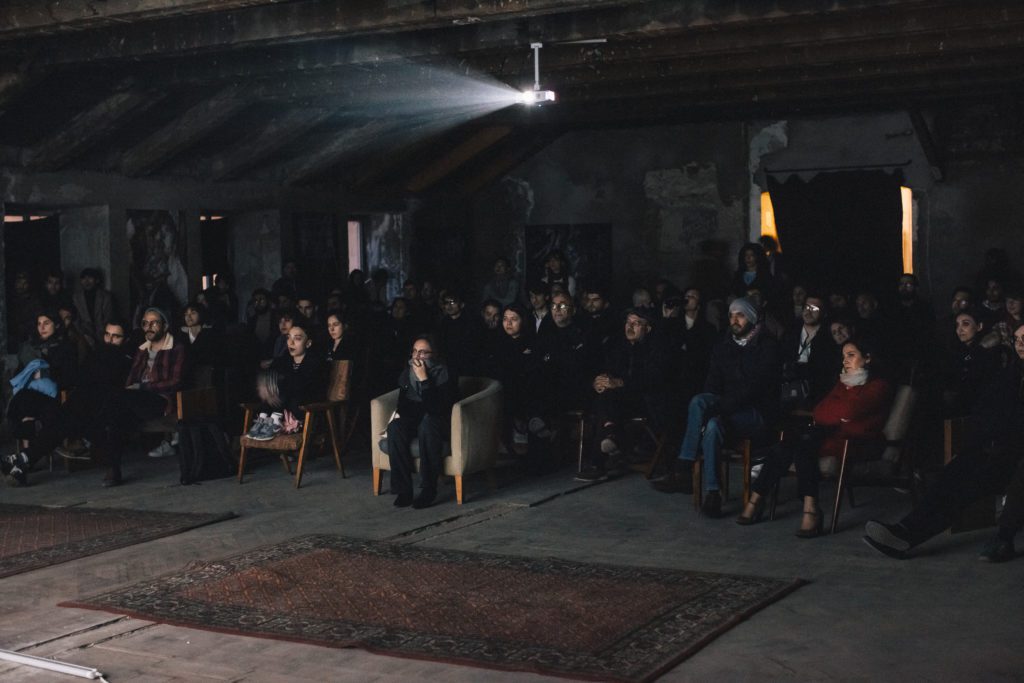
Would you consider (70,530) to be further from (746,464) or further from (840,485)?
(840,485)

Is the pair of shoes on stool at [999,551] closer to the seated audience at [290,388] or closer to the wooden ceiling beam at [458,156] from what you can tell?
the seated audience at [290,388]

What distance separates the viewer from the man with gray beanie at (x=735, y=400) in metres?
7.66

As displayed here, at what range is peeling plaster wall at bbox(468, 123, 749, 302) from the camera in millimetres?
16891

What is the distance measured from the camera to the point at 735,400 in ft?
25.5

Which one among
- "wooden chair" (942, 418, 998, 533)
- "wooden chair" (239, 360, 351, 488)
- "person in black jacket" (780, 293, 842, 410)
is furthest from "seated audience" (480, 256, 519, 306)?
"wooden chair" (942, 418, 998, 533)

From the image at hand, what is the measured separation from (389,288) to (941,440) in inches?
385

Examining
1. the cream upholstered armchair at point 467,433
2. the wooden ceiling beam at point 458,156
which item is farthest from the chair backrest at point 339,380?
the wooden ceiling beam at point 458,156

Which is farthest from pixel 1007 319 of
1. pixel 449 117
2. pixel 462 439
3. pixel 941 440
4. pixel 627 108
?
pixel 449 117

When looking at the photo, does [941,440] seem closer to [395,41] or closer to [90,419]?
[395,41]

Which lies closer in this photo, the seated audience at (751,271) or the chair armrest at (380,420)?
the chair armrest at (380,420)

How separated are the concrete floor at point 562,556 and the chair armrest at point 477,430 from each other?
0.25 metres

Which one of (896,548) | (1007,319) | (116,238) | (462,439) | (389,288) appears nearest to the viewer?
(896,548)

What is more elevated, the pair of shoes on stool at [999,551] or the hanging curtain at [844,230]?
the hanging curtain at [844,230]

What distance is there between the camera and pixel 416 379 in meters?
8.38
